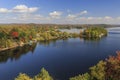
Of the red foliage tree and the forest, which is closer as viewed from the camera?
the forest

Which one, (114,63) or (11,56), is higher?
(114,63)

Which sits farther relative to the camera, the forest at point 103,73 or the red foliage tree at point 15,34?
the red foliage tree at point 15,34

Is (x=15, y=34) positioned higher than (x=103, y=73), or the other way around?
(x=15, y=34)

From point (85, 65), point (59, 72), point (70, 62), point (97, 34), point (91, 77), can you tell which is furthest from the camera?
point (97, 34)

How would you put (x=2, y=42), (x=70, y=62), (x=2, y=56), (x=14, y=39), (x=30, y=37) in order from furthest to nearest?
(x=30, y=37) → (x=14, y=39) → (x=2, y=42) → (x=2, y=56) → (x=70, y=62)

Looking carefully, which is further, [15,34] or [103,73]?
[15,34]

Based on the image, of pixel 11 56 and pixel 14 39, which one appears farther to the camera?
pixel 14 39

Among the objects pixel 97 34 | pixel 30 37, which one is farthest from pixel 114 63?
pixel 97 34

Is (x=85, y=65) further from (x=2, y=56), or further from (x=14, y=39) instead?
(x=14, y=39)

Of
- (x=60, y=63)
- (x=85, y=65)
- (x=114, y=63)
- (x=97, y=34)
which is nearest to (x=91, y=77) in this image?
(x=114, y=63)
